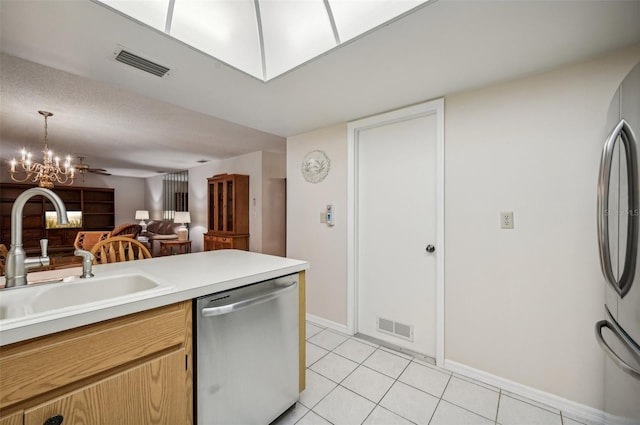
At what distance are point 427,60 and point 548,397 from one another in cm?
221

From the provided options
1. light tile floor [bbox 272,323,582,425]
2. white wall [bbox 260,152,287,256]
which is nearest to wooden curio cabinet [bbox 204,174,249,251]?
white wall [bbox 260,152,287,256]

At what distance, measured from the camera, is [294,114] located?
2.52 meters

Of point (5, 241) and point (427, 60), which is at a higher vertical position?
point (427, 60)

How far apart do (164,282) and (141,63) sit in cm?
139

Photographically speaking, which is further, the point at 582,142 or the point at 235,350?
the point at 582,142

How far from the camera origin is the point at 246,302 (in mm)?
1274

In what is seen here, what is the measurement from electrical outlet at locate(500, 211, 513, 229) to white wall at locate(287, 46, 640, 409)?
0.03 metres

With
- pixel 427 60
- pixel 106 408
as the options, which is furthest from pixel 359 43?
pixel 106 408

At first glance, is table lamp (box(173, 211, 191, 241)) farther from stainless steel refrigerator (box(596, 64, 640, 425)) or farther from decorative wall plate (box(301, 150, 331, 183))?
stainless steel refrigerator (box(596, 64, 640, 425))

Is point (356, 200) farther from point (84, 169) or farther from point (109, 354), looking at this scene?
point (84, 169)

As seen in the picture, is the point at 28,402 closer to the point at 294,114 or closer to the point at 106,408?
the point at 106,408

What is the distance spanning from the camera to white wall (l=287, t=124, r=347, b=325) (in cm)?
272

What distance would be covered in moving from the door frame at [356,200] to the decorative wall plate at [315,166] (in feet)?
0.96

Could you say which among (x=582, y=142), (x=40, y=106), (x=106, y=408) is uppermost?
(x=40, y=106)
